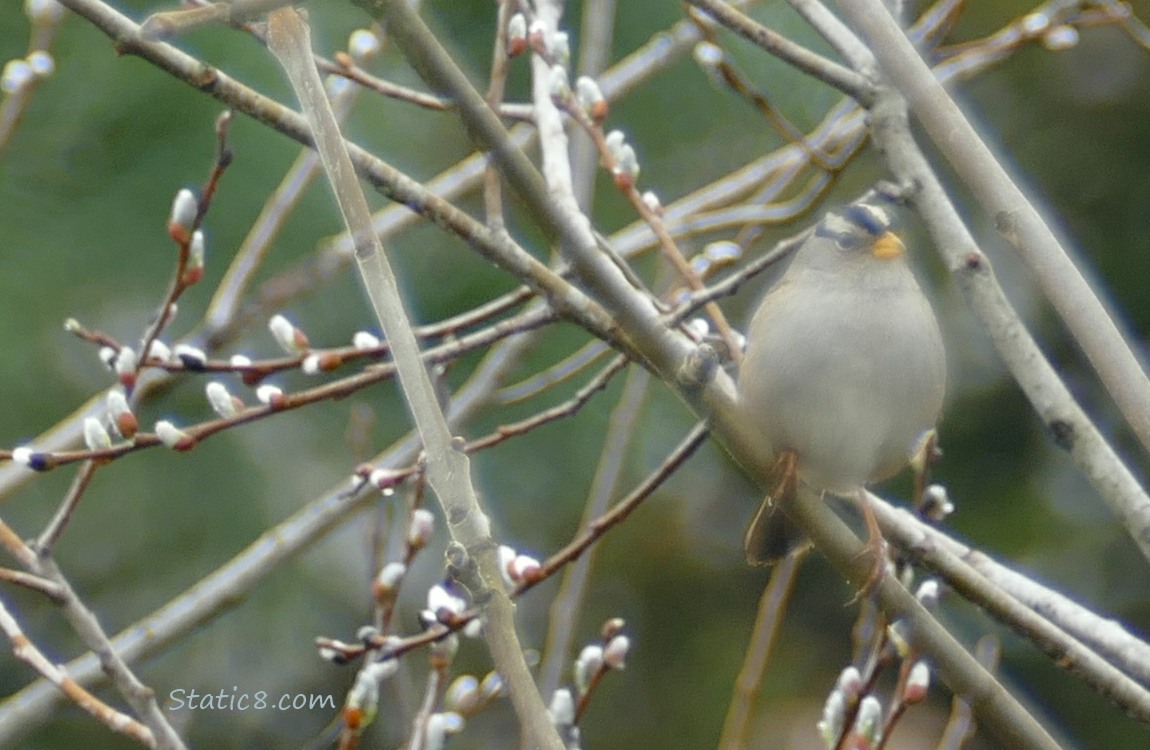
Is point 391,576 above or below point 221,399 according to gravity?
below

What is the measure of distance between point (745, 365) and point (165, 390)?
1141mm

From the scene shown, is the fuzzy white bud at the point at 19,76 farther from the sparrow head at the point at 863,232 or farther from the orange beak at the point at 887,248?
the orange beak at the point at 887,248

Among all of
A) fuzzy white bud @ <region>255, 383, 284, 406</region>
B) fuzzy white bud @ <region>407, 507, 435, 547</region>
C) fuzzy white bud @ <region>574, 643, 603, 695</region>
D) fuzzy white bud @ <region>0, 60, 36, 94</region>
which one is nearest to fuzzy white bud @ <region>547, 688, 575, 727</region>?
fuzzy white bud @ <region>574, 643, 603, 695</region>

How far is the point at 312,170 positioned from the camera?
292 cm

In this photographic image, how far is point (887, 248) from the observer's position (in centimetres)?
247

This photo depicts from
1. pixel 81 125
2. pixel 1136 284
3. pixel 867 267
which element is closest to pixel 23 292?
pixel 81 125

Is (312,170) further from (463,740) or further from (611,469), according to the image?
(463,740)

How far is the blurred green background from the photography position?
4.19 metres

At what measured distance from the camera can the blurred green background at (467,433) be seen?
4188mm

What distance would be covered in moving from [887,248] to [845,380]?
0.36 m

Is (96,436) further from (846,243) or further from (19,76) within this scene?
(846,243)

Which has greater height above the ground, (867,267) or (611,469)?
(867,267)

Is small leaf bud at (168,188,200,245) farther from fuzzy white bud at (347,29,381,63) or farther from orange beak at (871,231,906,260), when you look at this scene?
orange beak at (871,231,906,260)

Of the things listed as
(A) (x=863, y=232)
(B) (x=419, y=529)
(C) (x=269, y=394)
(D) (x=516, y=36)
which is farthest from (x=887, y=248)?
(C) (x=269, y=394)
